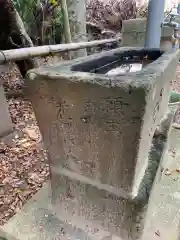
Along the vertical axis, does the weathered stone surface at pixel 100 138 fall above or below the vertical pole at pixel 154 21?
below

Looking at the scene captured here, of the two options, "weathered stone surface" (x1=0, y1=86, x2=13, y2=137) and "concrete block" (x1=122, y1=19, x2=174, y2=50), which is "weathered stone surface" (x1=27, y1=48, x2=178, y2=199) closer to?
"weathered stone surface" (x1=0, y1=86, x2=13, y2=137)

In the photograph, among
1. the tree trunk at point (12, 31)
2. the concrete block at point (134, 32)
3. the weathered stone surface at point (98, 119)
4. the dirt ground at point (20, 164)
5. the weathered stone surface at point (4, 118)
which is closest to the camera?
the weathered stone surface at point (98, 119)

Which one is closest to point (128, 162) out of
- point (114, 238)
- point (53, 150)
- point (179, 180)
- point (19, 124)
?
point (53, 150)

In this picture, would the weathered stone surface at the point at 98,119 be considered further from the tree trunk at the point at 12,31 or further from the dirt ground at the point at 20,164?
the tree trunk at the point at 12,31

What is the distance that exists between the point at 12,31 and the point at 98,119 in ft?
9.64

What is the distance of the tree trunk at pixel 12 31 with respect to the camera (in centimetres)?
298

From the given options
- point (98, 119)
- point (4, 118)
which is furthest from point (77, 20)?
point (98, 119)

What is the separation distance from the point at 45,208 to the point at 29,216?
11 cm

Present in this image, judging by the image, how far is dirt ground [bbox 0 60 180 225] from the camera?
185cm

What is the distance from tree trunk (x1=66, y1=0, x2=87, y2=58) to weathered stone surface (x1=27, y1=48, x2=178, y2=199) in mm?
2220

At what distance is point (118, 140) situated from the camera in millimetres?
922

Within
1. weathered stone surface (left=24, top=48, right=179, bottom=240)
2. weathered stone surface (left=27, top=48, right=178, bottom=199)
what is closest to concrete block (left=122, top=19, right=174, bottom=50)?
weathered stone surface (left=24, top=48, right=179, bottom=240)

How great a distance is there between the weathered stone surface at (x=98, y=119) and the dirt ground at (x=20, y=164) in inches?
35.2

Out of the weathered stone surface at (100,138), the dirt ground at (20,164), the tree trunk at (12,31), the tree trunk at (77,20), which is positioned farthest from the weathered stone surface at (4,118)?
the weathered stone surface at (100,138)
